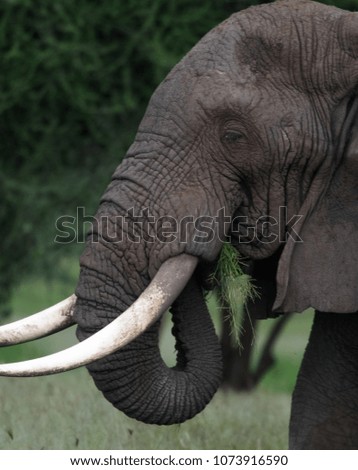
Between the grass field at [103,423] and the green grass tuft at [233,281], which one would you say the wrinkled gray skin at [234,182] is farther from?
the grass field at [103,423]

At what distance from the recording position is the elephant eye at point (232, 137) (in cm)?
529

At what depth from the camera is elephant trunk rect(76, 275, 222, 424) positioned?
17.3 ft

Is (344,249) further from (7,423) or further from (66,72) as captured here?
(66,72)

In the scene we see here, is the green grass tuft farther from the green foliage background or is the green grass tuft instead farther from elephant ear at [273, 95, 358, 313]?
the green foliage background

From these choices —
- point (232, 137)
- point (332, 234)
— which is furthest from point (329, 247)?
point (232, 137)

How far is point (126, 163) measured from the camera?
536 centimetres

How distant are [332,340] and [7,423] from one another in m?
2.43

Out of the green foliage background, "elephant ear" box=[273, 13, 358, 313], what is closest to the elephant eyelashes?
"elephant ear" box=[273, 13, 358, 313]

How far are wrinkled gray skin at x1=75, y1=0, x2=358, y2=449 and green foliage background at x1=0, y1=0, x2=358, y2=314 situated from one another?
14.2 ft

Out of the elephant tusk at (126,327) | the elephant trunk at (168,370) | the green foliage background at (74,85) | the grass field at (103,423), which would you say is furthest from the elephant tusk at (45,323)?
the green foliage background at (74,85)

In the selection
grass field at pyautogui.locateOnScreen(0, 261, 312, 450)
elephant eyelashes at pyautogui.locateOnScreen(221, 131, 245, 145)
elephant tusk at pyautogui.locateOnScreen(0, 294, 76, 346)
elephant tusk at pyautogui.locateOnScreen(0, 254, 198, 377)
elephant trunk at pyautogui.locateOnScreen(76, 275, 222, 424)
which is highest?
elephant eyelashes at pyautogui.locateOnScreen(221, 131, 245, 145)

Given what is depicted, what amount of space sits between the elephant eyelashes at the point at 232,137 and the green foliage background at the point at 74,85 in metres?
4.49

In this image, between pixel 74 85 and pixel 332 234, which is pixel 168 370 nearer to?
pixel 332 234
